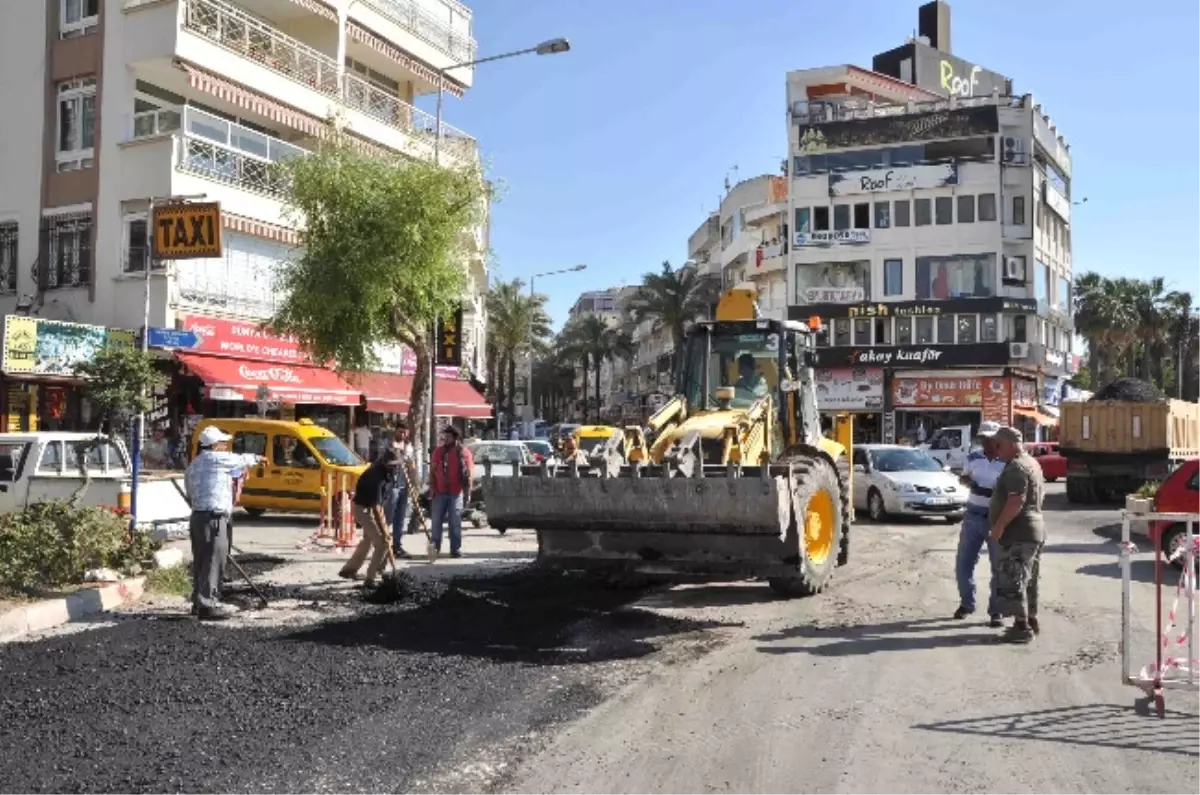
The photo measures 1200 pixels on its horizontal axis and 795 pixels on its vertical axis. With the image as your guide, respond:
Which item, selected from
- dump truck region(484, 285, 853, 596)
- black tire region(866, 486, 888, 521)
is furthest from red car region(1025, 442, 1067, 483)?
dump truck region(484, 285, 853, 596)

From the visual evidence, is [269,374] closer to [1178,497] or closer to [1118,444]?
[1178,497]

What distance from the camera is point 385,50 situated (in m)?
31.0

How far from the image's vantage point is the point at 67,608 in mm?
9414

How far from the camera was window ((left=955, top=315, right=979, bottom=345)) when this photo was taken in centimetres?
4956

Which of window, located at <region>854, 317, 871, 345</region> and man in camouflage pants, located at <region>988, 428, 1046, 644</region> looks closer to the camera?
man in camouflage pants, located at <region>988, 428, 1046, 644</region>

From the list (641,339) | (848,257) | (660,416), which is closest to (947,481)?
(660,416)

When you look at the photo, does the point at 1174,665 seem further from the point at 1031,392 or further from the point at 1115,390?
the point at 1031,392

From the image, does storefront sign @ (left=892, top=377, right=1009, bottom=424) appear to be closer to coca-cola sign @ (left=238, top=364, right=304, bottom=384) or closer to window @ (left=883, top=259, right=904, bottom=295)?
window @ (left=883, top=259, right=904, bottom=295)

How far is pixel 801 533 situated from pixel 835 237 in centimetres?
4388

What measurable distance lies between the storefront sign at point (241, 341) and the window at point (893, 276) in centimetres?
3252

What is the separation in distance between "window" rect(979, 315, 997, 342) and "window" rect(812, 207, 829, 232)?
8.62m

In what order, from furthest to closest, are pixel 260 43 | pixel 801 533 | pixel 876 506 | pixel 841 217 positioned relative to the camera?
pixel 841 217
pixel 260 43
pixel 876 506
pixel 801 533

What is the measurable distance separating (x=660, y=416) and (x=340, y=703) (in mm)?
5762

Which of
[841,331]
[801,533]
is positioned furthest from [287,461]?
[841,331]
